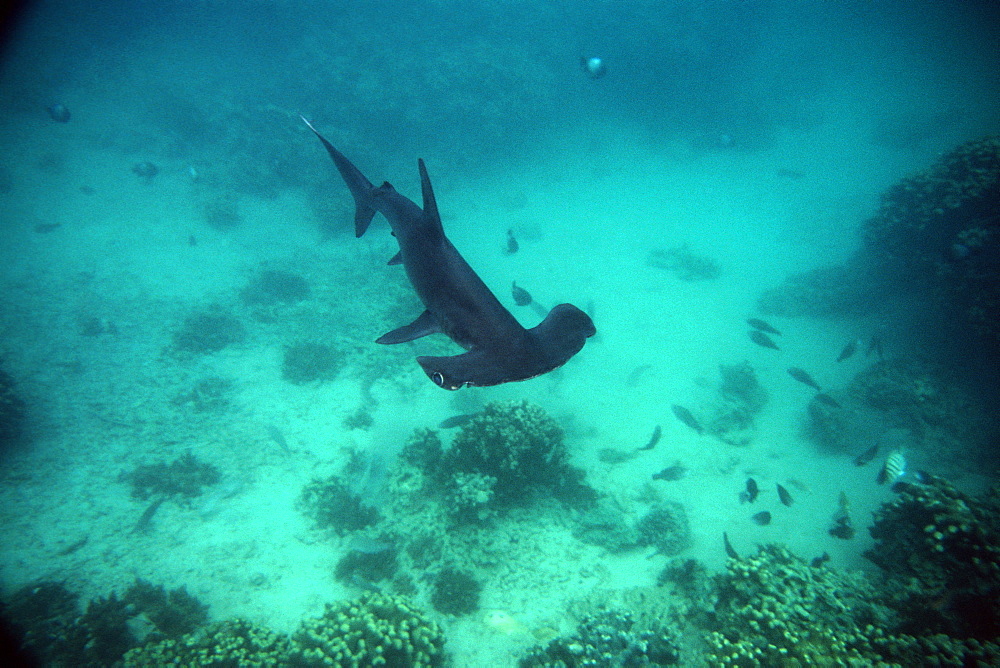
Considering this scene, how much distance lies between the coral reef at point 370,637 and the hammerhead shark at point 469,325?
4585mm

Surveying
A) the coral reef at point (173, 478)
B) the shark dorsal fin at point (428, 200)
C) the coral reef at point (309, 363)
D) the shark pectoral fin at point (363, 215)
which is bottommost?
the coral reef at point (173, 478)

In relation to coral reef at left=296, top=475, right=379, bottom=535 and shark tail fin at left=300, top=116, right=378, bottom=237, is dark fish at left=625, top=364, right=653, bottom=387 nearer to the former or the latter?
coral reef at left=296, top=475, right=379, bottom=535

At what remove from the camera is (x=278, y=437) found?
29.2 ft

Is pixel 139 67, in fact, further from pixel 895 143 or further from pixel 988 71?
pixel 988 71

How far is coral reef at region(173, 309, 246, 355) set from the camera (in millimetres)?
12141

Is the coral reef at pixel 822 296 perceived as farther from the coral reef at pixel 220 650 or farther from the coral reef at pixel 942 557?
the coral reef at pixel 220 650

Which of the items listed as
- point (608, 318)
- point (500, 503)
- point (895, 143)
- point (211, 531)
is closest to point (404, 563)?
point (500, 503)

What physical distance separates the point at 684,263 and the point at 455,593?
61.1 ft

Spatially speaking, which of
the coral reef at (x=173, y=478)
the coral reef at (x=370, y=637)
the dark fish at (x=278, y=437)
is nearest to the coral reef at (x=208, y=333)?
the coral reef at (x=173, y=478)

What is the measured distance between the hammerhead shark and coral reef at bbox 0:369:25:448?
1235 cm

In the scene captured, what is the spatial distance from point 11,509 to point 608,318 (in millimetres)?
17093

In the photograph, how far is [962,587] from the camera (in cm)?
530

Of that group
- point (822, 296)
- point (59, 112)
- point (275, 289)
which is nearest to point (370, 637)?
point (275, 289)

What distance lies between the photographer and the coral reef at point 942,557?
5.09 metres
